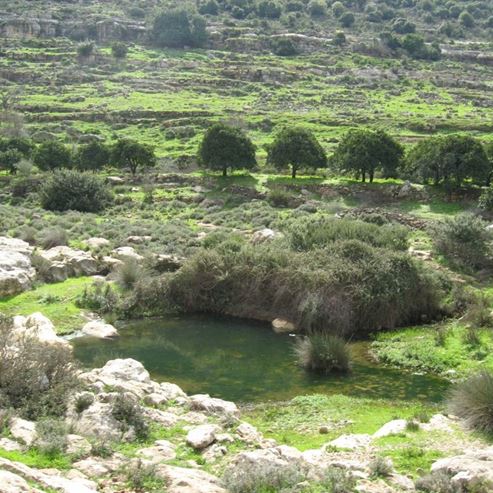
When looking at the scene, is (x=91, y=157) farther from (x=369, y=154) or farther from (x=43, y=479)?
(x=43, y=479)

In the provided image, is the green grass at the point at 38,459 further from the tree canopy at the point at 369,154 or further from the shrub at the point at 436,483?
the tree canopy at the point at 369,154

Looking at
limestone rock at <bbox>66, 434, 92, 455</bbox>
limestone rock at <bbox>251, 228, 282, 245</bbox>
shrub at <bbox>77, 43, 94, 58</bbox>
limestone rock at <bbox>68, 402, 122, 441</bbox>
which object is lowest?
limestone rock at <bbox>251, 228, 282, 245</bbox>

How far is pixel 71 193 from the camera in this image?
5828 cm

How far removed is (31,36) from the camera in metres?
149

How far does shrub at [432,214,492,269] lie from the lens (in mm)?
39250

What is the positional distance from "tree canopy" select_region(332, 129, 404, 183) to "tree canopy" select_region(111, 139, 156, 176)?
1998 centimetres

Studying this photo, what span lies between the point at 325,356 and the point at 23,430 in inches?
527

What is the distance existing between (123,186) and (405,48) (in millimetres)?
106991

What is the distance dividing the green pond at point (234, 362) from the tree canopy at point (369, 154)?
25.1 metres

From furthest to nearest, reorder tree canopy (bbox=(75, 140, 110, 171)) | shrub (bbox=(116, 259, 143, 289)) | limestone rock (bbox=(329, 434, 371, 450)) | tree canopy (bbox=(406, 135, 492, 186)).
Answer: tree canopy (bbox=(75, 140, 110, 171)), tree canopy (bbox=(406, 135, 492, 186)), shrub (bbox=(116, 259, 143, 289)), limestone rock (bbox=(329, 434, 371, 450))

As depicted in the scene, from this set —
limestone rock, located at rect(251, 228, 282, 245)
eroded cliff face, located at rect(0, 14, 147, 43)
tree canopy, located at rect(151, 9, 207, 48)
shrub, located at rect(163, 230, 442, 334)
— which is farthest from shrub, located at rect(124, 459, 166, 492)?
tree canopy, located at rect(151, 9, 207, 48)

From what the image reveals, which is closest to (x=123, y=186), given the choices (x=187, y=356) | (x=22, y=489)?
(x=187, y=356)

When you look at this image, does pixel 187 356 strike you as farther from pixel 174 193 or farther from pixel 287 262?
pixel 174 193

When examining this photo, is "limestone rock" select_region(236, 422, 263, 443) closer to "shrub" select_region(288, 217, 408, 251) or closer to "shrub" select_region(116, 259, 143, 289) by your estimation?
"shrub" select_region(288, 217, 408, 251)
